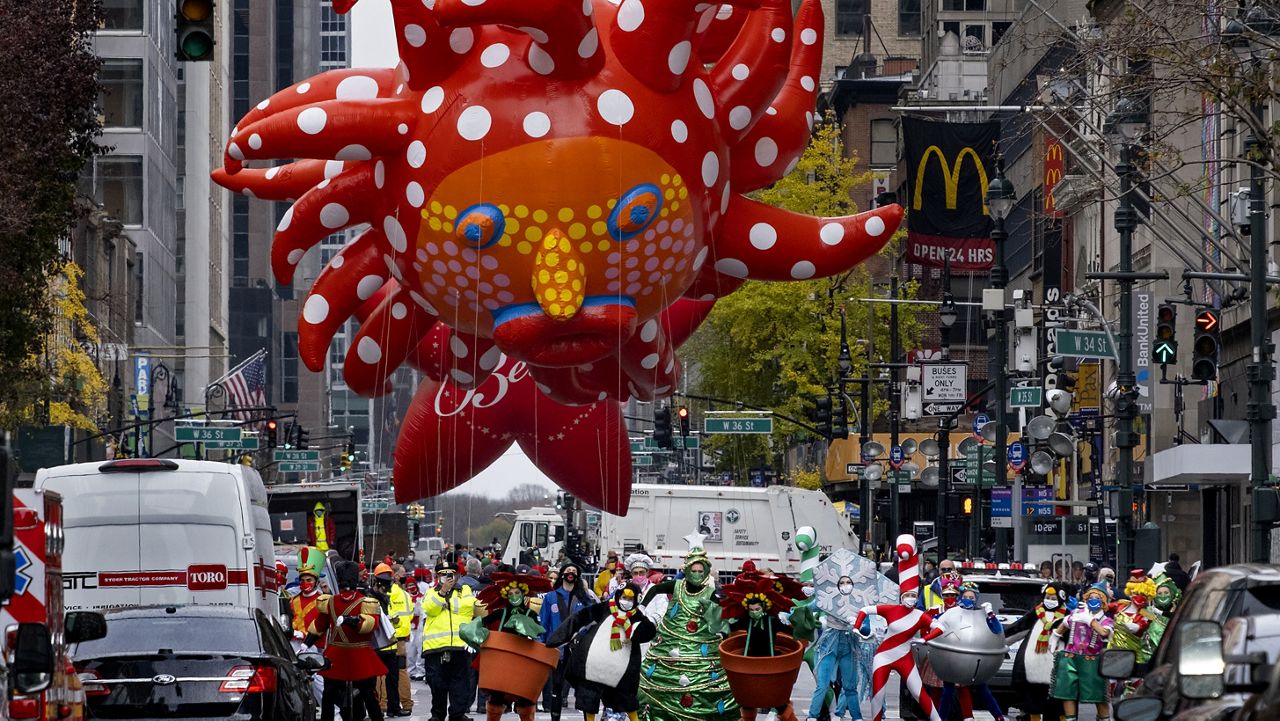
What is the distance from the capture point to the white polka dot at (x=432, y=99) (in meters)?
13.7

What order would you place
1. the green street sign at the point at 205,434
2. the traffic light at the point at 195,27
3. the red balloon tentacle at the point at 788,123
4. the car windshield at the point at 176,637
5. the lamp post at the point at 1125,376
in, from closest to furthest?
the traffic light at the point at 195,27 < the red balloon tentacle at the point at 788,123 < the car windshield at the point at 176,637 < the lamp post at the point at 1125,376 < the green street sign at the point at 205,434

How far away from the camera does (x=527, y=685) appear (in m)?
20.3

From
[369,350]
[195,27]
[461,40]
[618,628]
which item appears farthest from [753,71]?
[618,628]

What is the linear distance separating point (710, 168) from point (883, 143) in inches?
3211

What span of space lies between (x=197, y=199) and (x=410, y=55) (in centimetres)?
9261

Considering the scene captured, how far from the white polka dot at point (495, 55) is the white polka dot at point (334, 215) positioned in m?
1.47

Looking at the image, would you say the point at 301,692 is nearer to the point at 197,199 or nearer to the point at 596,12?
the point at 596,12

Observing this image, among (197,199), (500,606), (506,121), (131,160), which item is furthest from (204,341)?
(506,121)

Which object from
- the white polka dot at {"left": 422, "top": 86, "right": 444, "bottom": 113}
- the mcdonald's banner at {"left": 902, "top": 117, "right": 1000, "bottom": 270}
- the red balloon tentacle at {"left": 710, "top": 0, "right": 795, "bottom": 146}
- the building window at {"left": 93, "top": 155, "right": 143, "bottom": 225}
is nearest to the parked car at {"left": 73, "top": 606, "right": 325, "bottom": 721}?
the white polka dot at {"left": 422, "top": 86, "right": 444, "bottom": 113}

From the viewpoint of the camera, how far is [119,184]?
8388 centimetres

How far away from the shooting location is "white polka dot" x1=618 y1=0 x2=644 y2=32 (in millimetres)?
13664

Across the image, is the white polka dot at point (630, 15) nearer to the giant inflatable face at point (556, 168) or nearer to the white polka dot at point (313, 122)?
the giant inflatable face at point (556, 168)

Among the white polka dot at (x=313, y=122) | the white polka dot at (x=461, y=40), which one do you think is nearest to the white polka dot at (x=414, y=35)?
the white polka dot at (x=461, y=40)

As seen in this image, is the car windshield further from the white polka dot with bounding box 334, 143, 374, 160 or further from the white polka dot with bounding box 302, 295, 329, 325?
the white polka dot with bounding box 334, 143, 374, 160
